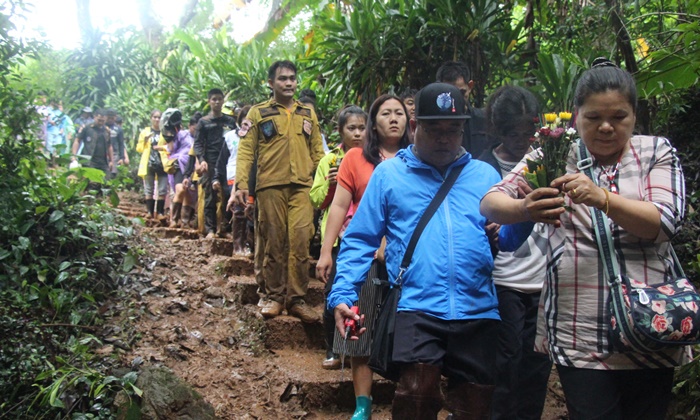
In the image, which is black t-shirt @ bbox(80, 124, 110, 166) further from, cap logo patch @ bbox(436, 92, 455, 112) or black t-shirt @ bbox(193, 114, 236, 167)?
cap logo patch @ bbox(436, 92, 455, 112)

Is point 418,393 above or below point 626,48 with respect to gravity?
below

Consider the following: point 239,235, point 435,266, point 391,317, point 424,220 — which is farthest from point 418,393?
point 239,235

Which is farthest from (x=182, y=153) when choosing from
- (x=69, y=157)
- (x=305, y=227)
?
(x=305, y=227)

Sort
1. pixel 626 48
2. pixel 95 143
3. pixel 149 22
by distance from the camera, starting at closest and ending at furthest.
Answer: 1. pixel 626 48
2. pixel 95 143
3. pixel 149 22

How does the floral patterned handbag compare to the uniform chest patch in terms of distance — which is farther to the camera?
the uniform chest patch

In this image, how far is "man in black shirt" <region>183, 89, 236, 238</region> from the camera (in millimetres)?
10844

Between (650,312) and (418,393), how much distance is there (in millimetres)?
1112

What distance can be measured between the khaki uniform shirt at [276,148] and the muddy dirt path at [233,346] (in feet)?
4.41

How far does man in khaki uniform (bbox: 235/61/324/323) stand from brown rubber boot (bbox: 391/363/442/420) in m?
3.59

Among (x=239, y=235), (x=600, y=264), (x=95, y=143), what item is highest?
(x=95, y=143)

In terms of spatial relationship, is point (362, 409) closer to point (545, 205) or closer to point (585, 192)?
point (545, 205)

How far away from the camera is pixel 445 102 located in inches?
134

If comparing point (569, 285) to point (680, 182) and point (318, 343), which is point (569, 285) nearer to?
point (680, 182)

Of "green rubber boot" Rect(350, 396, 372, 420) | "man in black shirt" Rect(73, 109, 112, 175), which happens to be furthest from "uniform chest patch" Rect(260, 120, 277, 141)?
"man in black shirt" Rect(73, 109, 112, 175)
